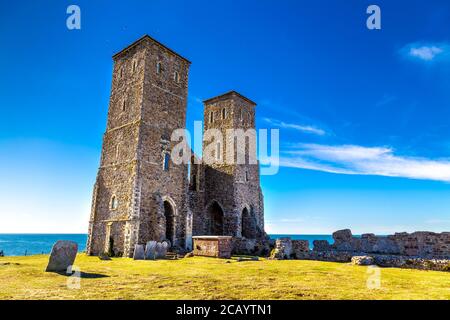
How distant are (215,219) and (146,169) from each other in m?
11.4

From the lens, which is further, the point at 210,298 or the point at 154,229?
the point at 154,229

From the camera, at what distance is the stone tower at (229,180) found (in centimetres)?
2942

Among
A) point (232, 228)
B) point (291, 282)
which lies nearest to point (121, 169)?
point (232, 228)

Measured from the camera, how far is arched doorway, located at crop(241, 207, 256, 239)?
30.2 m

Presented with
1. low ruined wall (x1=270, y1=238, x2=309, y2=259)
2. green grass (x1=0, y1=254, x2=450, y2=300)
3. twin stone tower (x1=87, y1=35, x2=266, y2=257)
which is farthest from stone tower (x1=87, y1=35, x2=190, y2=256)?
green grass (x1=0, y1=254, x2=450, y2=300)

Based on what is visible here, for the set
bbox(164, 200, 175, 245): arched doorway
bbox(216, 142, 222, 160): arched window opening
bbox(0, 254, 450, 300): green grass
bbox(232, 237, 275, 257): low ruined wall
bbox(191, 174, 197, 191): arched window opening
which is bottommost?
bbox(232, 237, 275, 257): low ruined wall

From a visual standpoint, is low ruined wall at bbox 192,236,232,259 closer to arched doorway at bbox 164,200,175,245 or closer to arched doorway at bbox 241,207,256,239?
arched doorway at bbox 164,200,175,245

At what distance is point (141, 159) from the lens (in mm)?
22000

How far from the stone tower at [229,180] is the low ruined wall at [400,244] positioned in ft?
33.6

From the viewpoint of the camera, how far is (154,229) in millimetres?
21938

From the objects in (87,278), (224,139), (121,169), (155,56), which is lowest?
(87,278)
